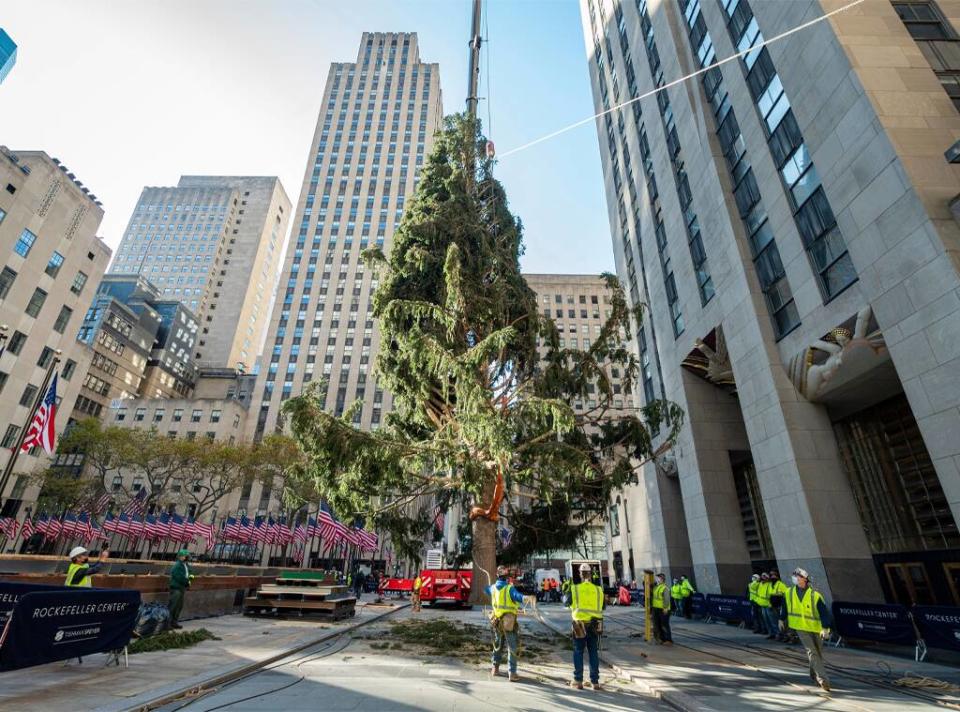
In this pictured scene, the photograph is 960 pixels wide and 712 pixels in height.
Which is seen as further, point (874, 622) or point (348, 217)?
point (348, 217)

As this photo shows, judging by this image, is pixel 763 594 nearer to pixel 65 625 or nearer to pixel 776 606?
pixel 776 606

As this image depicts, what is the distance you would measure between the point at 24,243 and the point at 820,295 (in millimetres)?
58677

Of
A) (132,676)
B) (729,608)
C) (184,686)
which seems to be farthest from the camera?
(729,608)

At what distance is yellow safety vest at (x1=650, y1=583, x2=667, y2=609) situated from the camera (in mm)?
12750

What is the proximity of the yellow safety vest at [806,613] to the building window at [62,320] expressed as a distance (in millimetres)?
59182

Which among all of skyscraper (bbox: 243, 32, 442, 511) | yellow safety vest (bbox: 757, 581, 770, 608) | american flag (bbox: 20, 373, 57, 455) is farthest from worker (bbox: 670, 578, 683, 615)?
skyscraper (bbox: 243, 32, 442, 511)

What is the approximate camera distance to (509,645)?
8242mm

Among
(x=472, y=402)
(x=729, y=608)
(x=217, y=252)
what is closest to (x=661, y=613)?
(x=472, y=402)

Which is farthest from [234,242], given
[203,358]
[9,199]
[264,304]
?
[9,199]

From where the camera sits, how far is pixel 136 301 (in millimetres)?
95438

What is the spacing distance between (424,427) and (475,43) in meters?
21.5

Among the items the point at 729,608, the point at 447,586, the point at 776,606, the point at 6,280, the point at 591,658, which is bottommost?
the point at 591,658

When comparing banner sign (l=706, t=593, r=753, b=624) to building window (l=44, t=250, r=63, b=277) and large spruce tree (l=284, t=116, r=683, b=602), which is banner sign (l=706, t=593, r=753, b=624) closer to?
large spruce tree (l=284, t=116, r=683, b=602)

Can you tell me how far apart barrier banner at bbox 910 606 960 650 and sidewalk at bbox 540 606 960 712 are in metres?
0.50
